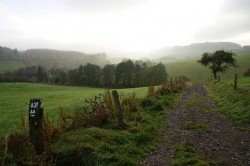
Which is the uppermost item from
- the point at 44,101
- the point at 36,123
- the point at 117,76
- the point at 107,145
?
the point at 36,123

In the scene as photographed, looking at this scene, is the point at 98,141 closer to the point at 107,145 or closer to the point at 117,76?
the point at 107,145

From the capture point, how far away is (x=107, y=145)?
1122 centimetres

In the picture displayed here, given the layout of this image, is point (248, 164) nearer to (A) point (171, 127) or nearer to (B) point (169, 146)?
(B) point (169, 146)

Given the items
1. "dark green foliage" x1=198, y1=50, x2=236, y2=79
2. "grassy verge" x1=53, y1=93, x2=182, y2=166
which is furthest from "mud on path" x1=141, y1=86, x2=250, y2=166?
"dark green foliage" x1=198, y1=50, x2=236, y2=79

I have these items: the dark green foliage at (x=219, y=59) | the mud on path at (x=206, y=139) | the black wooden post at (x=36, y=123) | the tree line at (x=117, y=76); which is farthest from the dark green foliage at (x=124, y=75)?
the black wooden post at (x=36, y=123)

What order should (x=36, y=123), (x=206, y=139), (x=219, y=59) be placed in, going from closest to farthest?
1. (x=36, y=123)
2. (x=206, y=139)
3. (x=219, y=59)

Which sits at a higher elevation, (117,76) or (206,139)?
(117,76)

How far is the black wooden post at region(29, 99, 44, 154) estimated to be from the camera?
Answer: 9.01 metres

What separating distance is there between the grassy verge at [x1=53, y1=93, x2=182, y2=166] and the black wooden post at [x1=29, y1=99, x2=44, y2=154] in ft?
3.21

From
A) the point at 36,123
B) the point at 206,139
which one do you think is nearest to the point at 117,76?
the point at 206,139

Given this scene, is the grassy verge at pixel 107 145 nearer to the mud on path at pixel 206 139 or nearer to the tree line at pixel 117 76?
the mud on path at pixel 206 139

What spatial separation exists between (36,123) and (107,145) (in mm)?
3308

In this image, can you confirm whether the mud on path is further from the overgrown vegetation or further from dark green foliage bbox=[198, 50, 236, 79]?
dark green foliage bbox=[198, 50, 236, 79]

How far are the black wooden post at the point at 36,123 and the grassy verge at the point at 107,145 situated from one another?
98 cm
